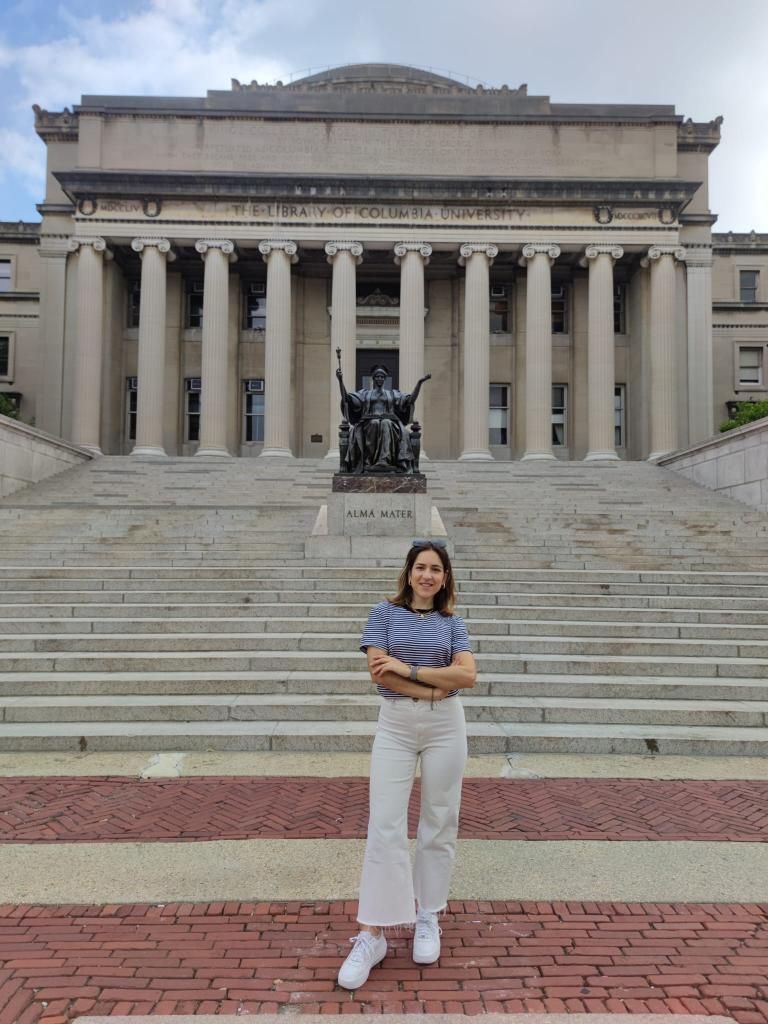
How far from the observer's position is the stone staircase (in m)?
7.34

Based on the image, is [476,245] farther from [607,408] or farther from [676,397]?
[676,397]

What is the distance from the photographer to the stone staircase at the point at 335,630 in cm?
734

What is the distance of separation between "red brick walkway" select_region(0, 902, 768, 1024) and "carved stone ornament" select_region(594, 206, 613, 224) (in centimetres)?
3152

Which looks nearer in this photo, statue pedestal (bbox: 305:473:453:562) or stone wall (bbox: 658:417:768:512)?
statue pedestal (bbox: 305:473:453:562)

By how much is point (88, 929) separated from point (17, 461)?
758 inches

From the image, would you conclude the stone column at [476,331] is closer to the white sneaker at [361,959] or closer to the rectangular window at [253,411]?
the rectangular window at [253,411]

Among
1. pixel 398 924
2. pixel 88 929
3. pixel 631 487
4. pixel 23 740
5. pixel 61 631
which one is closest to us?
pixel 398 924

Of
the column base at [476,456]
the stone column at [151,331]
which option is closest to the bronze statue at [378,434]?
the column base at [476,456]

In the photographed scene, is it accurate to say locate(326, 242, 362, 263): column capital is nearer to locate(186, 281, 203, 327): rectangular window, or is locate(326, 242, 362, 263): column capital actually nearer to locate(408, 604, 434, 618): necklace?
locate(186, 281, 203, 327): rectangular window

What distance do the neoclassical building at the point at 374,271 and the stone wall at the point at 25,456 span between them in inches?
249

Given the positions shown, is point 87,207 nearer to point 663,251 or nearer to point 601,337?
point 601,337

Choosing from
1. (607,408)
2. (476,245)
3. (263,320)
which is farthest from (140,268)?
(607,408)

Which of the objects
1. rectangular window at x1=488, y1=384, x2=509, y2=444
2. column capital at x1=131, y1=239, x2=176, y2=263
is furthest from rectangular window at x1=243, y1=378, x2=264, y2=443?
rectangular window at x1=488, y1=384, x2=509, y2=444

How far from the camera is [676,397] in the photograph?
1273 inches
